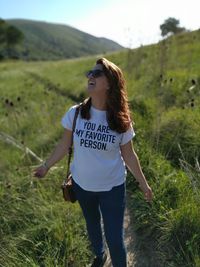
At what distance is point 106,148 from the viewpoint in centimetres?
330

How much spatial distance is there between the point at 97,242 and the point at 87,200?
0.55 meters

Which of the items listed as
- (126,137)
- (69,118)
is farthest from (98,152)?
(69,118)

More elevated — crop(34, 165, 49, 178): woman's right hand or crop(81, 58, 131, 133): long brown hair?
crop(81, 58, 131, 133): long brown hair

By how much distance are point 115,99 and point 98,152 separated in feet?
1.35

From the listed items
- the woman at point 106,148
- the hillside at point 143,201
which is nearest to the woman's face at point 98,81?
the woman at point 106,148

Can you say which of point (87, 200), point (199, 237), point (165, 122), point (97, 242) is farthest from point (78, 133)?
point (165, 122)

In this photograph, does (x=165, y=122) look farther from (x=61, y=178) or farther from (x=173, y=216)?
(x=173, y=216)

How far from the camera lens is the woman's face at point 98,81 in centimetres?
322

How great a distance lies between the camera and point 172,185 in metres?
4.57

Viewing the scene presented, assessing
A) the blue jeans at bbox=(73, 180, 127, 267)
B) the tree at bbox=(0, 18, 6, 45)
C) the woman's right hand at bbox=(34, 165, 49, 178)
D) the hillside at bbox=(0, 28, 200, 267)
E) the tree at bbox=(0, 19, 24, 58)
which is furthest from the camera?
the tree at bbox=(0, 19, 24, 58)

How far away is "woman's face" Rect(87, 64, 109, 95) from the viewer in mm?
3221

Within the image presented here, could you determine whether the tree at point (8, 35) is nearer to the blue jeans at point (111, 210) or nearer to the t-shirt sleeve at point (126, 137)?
the blue jeans at point (111, 210)

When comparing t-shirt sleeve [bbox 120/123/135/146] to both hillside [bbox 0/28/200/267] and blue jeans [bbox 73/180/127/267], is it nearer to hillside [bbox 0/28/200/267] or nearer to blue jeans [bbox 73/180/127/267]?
blue jeans [bbox 73/180/127/267]

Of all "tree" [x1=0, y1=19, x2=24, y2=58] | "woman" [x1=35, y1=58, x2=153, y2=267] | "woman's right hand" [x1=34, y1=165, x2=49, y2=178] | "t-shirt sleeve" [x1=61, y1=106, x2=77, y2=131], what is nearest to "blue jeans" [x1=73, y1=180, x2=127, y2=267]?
"woman" [x1=35, y1=58, x2=153, y2=267]
